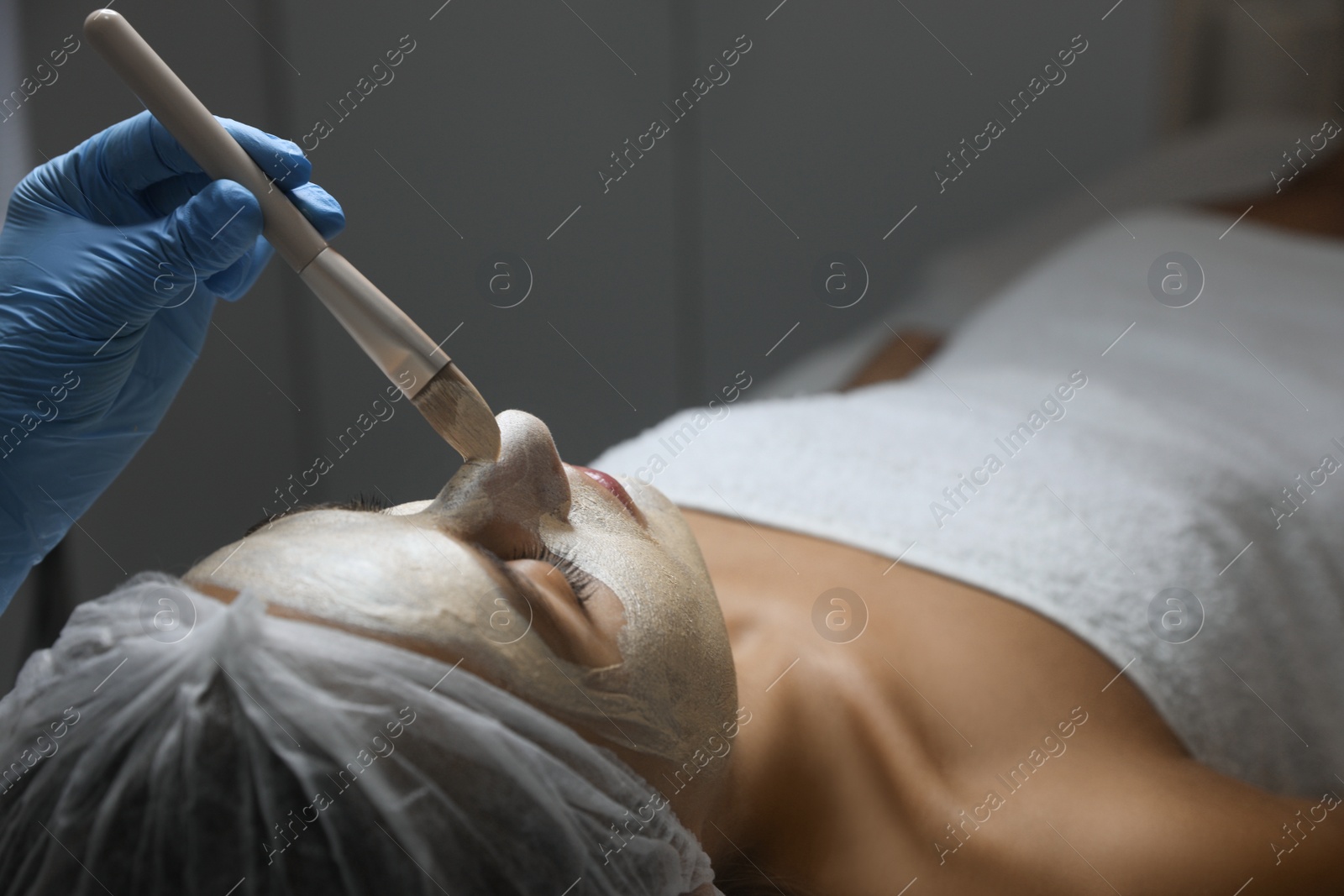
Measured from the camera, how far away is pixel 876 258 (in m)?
2.01

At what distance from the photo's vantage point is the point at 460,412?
0.70m

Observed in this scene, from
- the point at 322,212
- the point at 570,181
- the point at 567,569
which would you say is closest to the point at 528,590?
the point at 567,569

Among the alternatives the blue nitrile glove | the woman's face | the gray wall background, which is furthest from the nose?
the gray wall background

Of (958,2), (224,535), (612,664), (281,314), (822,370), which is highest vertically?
(281,314)

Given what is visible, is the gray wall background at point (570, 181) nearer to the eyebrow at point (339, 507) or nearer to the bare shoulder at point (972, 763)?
the eyebrow at point (339, 507)

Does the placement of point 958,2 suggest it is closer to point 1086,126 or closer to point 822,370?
point 1086,126

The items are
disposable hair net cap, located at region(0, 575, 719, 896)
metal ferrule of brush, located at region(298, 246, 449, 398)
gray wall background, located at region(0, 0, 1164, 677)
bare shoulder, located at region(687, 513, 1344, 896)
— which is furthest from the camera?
gray wall background, located at region(0, 0, 1164, 677)

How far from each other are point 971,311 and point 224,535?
1.35 meters

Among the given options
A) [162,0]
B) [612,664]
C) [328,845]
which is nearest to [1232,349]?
[612,664]

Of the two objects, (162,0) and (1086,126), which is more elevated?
(162,0)

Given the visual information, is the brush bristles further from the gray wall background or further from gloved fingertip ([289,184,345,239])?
the gray wall background

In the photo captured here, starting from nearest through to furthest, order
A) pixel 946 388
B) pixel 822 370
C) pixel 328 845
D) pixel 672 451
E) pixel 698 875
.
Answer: pixel 328 845 → pixel 698 875 → pixel 672 451 → pixel 946 388 → pixel 822 370

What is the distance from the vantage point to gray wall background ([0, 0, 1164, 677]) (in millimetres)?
1293

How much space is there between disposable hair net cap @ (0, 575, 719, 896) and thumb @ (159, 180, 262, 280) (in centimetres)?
27
